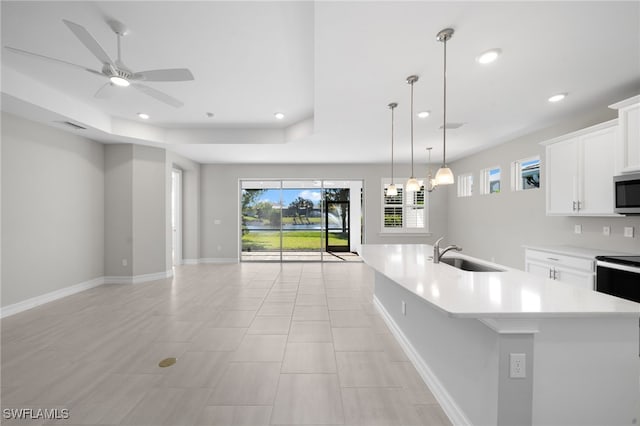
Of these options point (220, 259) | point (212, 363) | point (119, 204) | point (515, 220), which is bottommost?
point (212, 363)

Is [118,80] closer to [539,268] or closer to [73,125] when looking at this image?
[73,125]

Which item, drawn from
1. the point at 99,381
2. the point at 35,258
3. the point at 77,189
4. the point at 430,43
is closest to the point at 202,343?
the point at 99,381

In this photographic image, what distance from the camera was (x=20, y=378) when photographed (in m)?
2.11

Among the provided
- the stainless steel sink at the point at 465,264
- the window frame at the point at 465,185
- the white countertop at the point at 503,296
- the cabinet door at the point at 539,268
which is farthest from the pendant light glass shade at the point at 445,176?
the window frame at the point at 465,185

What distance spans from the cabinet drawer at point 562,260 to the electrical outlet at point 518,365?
2.52 metres

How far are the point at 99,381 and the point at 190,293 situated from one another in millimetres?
2332

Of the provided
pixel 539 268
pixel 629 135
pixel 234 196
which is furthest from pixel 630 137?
pixel 234 196

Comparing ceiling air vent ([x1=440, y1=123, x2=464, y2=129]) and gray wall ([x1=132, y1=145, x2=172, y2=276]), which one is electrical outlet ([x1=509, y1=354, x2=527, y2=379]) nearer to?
ceiling air vent ([x1=440, y1=123, x2=464, y2=129])

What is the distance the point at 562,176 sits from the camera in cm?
349

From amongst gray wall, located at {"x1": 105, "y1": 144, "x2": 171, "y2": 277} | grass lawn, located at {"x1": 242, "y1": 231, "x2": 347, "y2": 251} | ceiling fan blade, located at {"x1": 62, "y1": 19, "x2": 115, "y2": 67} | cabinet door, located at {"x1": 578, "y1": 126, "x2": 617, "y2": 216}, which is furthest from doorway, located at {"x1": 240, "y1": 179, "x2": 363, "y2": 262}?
ceiling fan blade, located at {"x1": 62, "y1": 19, "x2": 115, "y2": 67}

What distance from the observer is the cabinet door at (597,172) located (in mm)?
2916

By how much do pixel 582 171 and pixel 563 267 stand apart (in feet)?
4.07

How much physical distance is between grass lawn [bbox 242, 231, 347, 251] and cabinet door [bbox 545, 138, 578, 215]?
4.91 meters

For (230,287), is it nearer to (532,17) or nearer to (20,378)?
(20,378)
